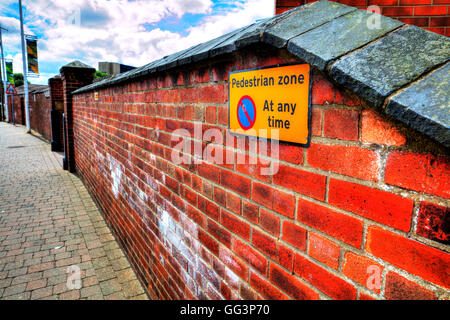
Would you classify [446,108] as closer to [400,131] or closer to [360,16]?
[400,131]

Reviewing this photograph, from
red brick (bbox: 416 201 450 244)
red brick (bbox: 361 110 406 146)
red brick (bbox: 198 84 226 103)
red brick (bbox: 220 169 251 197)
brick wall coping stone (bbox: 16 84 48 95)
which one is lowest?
red brick (bbox: 220 169 251 197)

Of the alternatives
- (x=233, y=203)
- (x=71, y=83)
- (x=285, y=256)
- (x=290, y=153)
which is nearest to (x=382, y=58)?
(x=290, y=153)

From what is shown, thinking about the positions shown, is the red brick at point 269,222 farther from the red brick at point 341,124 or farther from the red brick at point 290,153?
the red brick at point 341,124

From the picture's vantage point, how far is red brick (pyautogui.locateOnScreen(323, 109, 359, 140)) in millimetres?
829

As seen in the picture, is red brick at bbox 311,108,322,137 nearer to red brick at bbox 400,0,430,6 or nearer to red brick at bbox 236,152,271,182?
red brick at bbox 236,152,271,182

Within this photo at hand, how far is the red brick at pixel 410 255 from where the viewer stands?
0.68 m

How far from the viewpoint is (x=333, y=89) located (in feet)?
2.86

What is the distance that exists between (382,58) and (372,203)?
0.40 meters

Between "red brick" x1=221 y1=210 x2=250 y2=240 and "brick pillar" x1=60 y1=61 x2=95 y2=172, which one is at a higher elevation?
Result: "brick pillar" x1=60 y1=61 x2=95 y2=172

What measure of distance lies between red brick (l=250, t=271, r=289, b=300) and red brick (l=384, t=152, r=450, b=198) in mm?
658

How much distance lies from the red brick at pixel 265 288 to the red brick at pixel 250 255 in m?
0.04

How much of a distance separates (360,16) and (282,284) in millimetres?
1020

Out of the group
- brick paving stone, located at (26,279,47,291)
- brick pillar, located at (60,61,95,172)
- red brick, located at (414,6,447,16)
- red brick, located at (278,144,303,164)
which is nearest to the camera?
red brick, located at (278,144,303,164)

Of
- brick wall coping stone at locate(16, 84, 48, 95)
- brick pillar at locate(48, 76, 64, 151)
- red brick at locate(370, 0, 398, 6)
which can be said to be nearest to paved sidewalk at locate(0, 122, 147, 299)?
red brick at locate(370, 0, 398, 6)
